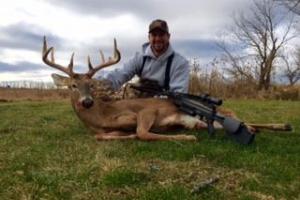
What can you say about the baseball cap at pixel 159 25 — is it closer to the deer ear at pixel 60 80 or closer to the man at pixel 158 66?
the man at pixel 158 66

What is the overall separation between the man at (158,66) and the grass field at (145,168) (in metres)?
0.98

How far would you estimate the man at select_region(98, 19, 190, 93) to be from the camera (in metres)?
8.32

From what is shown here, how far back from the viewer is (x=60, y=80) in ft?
27.5

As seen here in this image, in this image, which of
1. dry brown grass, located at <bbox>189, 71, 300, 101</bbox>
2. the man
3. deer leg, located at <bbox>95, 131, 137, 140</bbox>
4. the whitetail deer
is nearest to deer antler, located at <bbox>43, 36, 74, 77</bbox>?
the whitetail deer

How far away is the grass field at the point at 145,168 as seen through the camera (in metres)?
4.75

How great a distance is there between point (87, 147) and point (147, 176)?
1815mm

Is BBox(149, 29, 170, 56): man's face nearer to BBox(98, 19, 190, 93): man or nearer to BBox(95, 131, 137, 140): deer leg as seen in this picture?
BBox(98, 19, 190, 93): man

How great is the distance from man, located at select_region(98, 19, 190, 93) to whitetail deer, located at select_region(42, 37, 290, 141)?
0.36 metres

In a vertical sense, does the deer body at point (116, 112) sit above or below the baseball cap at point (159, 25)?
below

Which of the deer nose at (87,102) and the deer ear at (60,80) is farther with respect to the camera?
the deer ear at (60,80)

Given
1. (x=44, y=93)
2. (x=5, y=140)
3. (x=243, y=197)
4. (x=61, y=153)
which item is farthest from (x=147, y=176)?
(x=44, y=93)

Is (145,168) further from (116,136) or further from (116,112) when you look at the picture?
(116,112)

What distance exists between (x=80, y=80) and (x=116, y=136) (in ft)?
3.73

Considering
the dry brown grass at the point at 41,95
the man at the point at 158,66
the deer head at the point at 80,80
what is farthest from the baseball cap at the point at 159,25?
the dry brown grass at the point at 41,95
